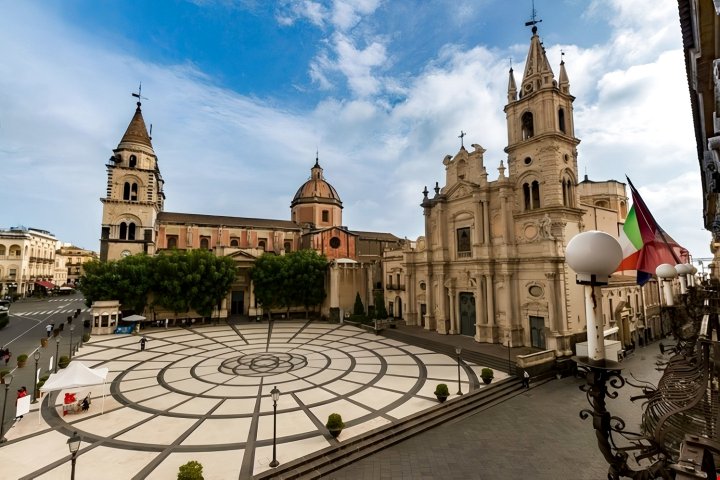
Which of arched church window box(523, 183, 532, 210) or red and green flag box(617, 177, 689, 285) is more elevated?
arched church window box(523, 183, 532, 210)

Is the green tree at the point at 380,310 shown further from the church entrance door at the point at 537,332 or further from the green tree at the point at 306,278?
the church entrance door at the point at 537,332

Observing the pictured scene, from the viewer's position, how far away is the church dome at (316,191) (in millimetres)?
51306

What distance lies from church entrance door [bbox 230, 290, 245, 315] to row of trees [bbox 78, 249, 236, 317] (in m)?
6.31

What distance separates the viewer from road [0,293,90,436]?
17.8 metres

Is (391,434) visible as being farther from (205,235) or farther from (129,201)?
(129,201)

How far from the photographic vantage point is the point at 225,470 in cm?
1058

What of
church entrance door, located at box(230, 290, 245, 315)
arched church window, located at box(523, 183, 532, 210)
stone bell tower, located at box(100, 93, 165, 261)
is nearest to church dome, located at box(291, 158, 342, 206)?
church entrance door, located at box(230, 290, 245, 315)

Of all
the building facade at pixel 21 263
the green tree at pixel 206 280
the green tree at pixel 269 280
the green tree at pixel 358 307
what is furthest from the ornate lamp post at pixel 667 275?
the building facade at pixel 21 263

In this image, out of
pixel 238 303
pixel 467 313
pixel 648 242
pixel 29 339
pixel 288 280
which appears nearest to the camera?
pixel 648 242

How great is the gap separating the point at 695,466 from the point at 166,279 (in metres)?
37.1

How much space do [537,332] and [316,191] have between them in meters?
37.4

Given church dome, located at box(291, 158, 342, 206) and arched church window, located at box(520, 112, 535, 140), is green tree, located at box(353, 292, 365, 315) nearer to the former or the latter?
church dome, located at box(291, 158, 342, 206)

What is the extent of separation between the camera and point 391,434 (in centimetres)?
1289

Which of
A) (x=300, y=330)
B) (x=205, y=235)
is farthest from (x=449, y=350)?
(x=205, y=235)
